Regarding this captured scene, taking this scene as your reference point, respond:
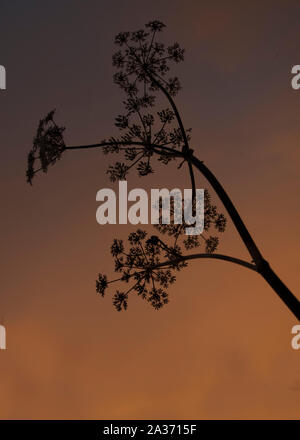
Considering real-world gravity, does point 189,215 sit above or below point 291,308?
above

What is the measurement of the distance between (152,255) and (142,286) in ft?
1.88

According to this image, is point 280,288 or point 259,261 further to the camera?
point 259,261

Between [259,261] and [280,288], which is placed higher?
[259,261]

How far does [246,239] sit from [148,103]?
3.51 meters

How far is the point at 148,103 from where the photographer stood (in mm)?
9633
